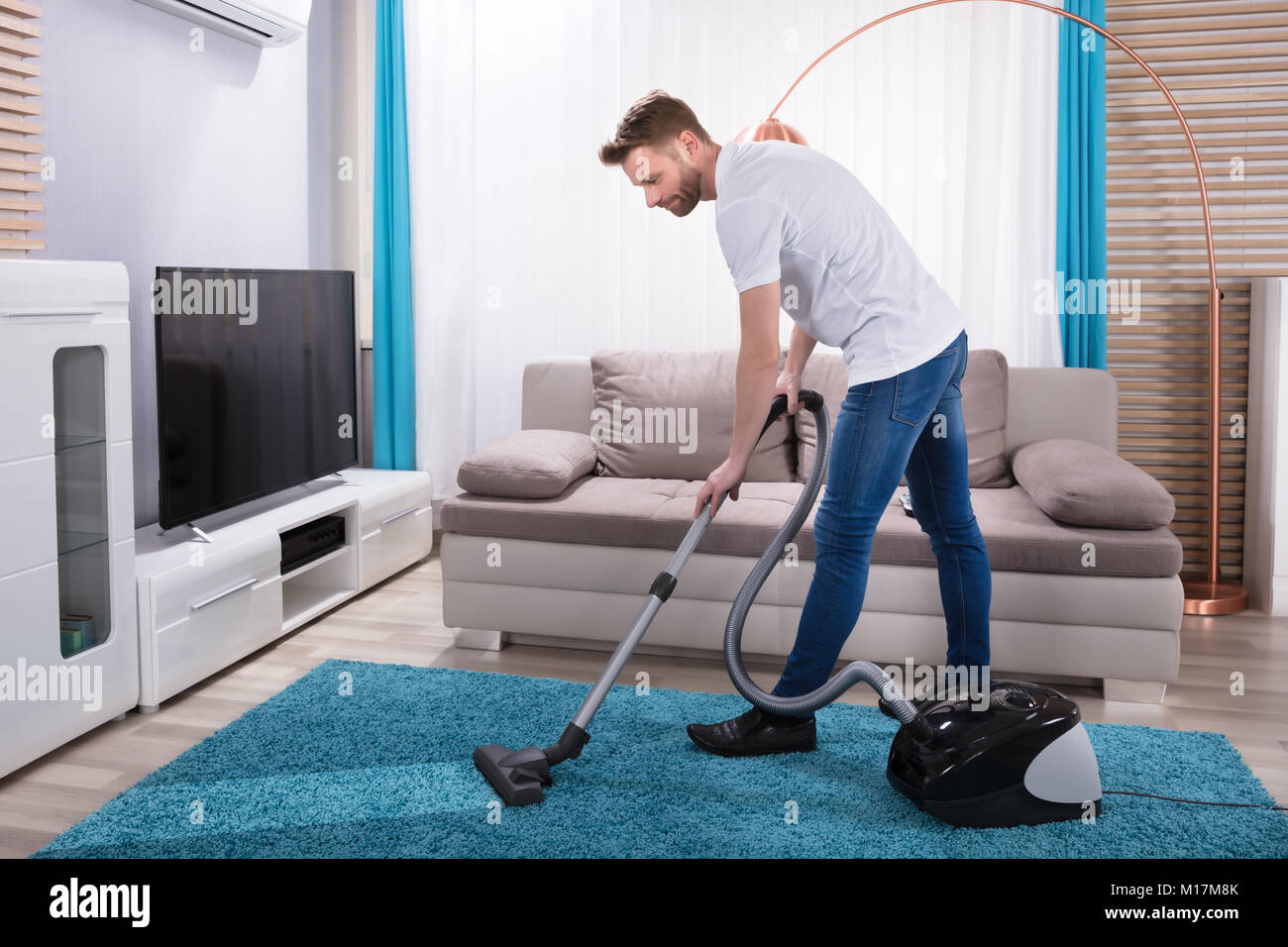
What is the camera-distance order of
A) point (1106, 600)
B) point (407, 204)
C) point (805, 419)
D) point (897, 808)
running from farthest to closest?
1. point (407, 204)
2. point (805, 419)
3. point (1106, 600)
4. point (897, 808)

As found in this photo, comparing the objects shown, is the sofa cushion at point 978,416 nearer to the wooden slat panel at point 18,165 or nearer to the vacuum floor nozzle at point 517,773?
the vacuum floor nozzle at point 517,773

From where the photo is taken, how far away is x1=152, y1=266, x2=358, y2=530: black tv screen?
2773mm

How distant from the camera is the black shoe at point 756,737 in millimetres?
2250

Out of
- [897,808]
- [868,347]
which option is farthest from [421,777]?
[868,347]

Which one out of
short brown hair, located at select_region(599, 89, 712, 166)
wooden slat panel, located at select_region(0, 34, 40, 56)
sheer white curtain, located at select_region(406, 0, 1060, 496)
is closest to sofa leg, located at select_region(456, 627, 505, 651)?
sheer white curtain, located at select_region(406, 0, 1060, 496)

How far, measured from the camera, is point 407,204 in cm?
407

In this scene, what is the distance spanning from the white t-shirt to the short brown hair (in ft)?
0.33

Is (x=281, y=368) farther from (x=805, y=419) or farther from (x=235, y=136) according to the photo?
(x=805, y=419)

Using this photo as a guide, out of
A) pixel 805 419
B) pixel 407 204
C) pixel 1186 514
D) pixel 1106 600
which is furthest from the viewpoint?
pixel 407 204

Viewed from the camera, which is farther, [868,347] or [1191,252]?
[1191,252]

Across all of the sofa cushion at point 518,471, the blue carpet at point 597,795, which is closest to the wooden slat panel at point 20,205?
the sofa cushion at point 518,471

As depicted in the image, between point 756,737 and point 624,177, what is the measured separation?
2418 mm

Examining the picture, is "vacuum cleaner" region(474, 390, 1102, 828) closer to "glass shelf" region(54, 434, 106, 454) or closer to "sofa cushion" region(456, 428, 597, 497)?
"sofa cushion" region(456, 428, 597, 497)

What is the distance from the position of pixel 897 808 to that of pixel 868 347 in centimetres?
88
